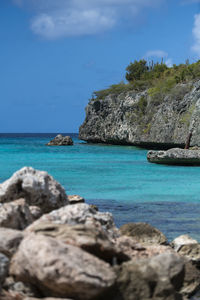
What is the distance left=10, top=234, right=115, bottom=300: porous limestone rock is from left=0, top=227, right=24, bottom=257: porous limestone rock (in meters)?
0.31

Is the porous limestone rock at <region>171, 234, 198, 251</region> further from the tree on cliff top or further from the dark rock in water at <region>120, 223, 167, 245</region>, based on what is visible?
the tree on cliff top

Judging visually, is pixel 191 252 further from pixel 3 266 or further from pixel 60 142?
pixel 60 142

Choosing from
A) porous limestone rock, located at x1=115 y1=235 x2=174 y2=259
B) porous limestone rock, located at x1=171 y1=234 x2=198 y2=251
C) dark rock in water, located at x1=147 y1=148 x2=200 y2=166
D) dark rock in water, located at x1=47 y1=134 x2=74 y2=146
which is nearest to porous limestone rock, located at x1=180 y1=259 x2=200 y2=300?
porous limestone rock, located at x1=115 y1=235 x2=174 y2=259

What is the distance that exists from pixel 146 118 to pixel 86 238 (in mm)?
42301

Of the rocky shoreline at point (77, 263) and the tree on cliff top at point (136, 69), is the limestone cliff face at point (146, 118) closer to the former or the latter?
the tree on cliff top at point (136, 69)

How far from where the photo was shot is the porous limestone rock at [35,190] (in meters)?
6.46

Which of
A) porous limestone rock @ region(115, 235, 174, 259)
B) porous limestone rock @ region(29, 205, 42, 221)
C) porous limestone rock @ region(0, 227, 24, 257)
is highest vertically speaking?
porous limestone rock @ region(29, 205, 42, 221)

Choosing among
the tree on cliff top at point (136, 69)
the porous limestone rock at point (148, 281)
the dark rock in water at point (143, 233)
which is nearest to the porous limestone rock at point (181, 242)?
the dark rock in water at point (143, 233)

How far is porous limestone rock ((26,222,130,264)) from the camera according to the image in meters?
4.69

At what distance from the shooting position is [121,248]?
5289mm

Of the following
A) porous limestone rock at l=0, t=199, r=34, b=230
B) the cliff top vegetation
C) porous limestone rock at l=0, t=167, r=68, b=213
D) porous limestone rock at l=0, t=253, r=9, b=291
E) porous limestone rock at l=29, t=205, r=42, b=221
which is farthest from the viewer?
the cliff top vegetation

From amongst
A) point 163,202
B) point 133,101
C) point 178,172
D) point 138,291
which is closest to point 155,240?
point 138,291

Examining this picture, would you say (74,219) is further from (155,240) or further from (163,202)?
(163,202)

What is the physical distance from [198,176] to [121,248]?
15692mm
